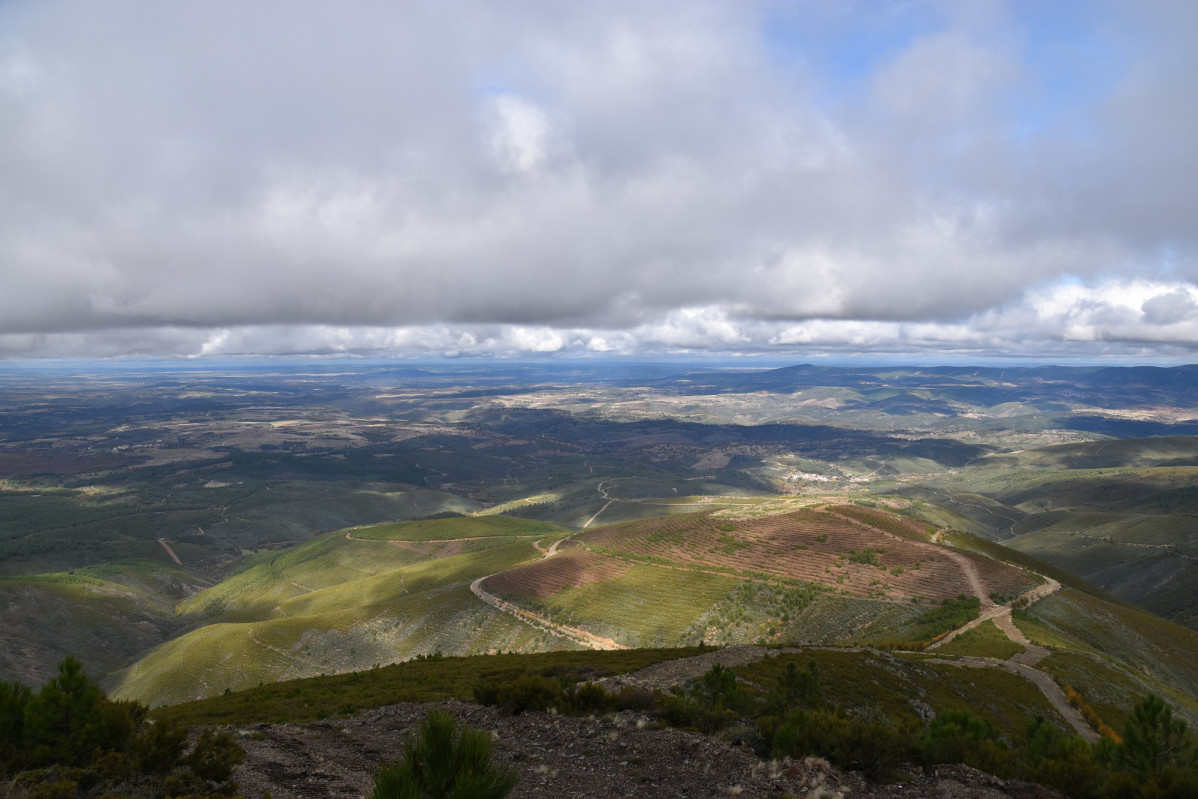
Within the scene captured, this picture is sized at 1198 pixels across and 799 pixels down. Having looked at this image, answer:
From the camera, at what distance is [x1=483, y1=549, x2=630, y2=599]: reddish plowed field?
82.2 meters

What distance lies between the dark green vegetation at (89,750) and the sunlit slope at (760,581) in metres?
53.6

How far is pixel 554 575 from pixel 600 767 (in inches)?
2799

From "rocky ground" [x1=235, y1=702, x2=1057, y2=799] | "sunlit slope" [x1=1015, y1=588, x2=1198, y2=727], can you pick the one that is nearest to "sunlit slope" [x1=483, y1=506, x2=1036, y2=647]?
"sunlit slope" [x1=1015, y1=588, x2=1198, y2=727]

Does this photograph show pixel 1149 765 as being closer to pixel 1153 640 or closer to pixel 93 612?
pixel 1153 640

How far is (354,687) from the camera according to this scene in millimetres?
37531

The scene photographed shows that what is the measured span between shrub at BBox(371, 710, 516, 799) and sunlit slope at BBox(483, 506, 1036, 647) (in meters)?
59.3

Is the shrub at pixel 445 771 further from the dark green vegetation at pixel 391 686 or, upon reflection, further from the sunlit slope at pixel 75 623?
the sunlit slope at pixel 75 623

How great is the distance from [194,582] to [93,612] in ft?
176

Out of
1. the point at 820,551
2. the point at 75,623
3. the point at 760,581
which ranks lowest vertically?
the point at 75,623

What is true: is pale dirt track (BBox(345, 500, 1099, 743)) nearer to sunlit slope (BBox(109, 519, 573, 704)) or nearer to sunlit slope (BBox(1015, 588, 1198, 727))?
sunlit slope (BBox(1015, 588, 1198, 727))

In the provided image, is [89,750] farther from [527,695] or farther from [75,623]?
[75,623]

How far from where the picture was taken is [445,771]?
25.6ft

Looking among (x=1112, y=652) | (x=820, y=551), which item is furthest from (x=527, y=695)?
(x=820, y=551)

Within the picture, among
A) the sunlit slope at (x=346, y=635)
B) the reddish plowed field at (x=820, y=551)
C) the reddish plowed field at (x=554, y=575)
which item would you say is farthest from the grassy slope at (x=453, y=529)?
the reddish plowed field at (x=554, y=575)
